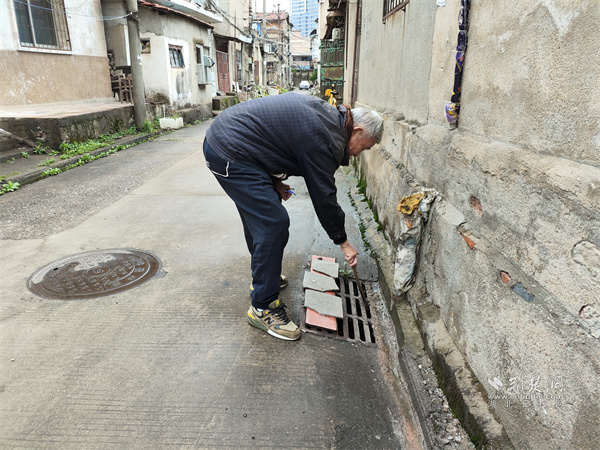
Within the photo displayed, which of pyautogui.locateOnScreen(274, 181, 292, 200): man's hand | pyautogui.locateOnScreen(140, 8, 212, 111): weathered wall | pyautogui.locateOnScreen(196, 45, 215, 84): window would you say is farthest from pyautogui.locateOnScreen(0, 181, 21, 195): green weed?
pyautogui.locateOnScreen(196, 45, 215, 84): window

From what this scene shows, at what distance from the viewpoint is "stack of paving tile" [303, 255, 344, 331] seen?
8.64 feet

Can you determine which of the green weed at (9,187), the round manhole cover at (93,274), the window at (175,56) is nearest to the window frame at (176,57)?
the window at (175,56)

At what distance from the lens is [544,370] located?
1.32m

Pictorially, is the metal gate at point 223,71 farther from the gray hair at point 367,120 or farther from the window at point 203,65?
the gray hair at point 367,120

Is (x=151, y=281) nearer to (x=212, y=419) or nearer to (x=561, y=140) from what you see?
(x=212, y=419)

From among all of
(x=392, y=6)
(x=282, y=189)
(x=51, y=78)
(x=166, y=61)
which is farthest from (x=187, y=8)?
(x=282, y=189)

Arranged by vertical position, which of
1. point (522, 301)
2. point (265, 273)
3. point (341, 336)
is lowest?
point (341, 336)

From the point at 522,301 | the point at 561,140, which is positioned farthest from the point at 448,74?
the point at 522,301

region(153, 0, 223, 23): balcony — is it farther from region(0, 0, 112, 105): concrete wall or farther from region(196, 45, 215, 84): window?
region(0, 0, 112, 105): concrete wall

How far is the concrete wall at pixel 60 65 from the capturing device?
7930 mm

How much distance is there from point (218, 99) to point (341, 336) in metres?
18.5

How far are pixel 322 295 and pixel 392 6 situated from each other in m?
3.09

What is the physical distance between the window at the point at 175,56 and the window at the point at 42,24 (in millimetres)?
5420

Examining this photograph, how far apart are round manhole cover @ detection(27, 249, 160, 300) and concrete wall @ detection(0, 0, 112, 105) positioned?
6653 mm
